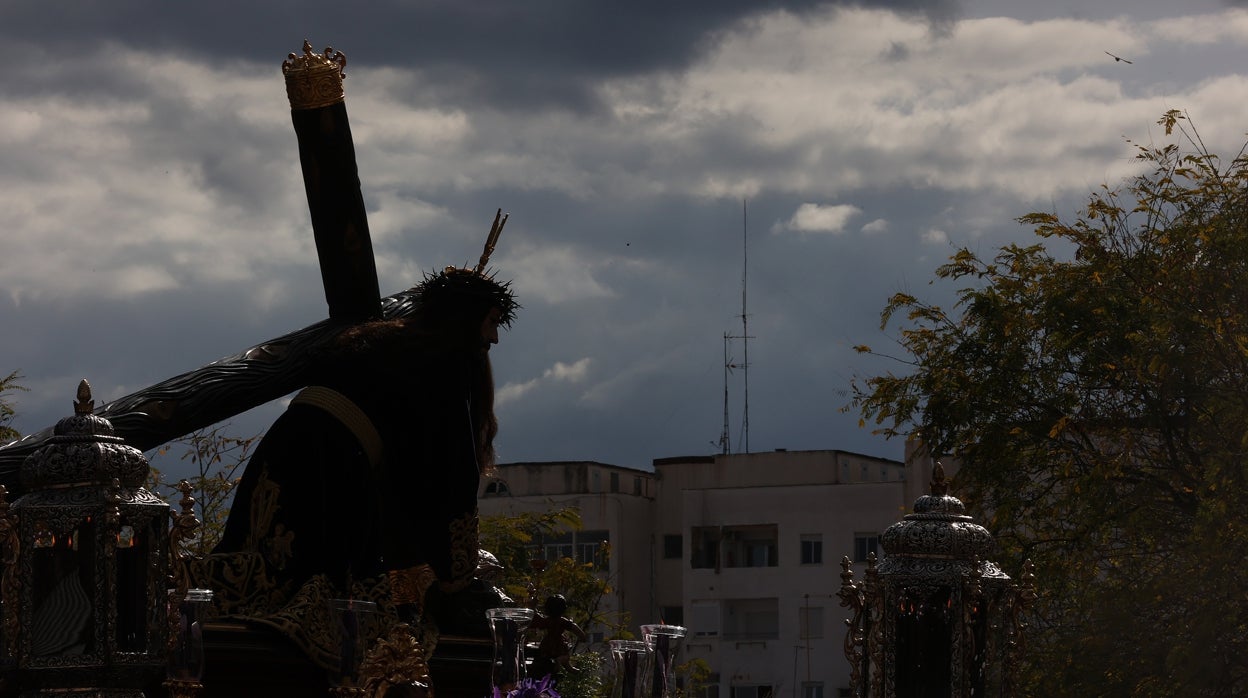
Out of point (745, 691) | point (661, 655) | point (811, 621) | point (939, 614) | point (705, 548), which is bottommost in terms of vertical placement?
point (661, 655)

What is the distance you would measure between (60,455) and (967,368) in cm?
1758

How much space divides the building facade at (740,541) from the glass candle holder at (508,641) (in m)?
42.7

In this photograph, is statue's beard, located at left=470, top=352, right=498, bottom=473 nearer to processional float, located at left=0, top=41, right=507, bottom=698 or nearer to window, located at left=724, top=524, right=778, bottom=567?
processional float, located at left=0, top=41, right=507, bottom=698

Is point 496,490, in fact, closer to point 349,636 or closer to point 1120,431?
point 1120,431

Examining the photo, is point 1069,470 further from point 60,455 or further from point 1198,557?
point 60,455

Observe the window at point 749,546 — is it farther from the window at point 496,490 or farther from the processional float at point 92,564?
the processional float at point 92,564

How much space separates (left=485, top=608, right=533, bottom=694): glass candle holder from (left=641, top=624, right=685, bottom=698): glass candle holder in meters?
0.48

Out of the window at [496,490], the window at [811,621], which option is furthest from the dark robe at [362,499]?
the window at [496,490]

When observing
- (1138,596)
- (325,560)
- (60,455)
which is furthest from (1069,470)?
(60,455)

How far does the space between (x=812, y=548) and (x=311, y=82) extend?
40.9 meters

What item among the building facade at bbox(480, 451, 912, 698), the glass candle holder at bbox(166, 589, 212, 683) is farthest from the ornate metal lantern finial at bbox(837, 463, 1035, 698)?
the building facade at bbox(480, 451, 912, 698)

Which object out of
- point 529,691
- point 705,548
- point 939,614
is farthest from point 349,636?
point 705,548

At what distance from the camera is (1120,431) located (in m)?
22.5

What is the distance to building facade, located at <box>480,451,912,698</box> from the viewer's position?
51.3 m
